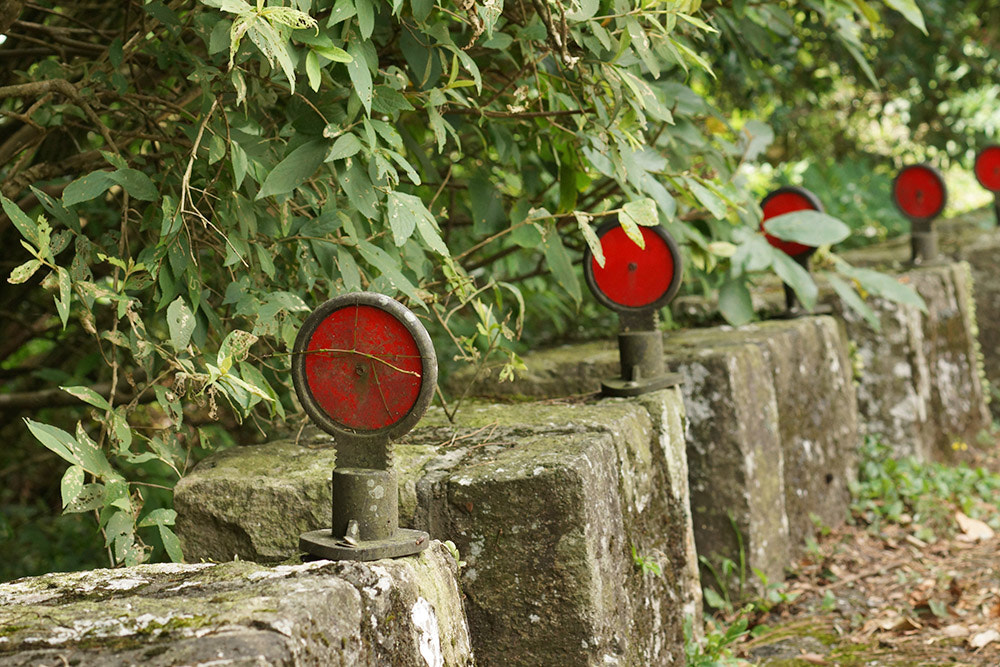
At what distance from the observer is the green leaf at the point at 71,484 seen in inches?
62.5

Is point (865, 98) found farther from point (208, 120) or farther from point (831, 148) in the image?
point (208, 120)

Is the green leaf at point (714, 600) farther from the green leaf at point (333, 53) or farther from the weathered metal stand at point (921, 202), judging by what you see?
the weathered metal stand at point (921, 202)

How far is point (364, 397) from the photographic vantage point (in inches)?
61.2

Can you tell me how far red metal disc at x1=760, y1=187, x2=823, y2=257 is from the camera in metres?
3.57

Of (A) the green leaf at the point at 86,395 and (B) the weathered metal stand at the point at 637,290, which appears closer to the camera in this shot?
(A) the green leaf at the point at 86,395

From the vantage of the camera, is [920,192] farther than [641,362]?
Yes

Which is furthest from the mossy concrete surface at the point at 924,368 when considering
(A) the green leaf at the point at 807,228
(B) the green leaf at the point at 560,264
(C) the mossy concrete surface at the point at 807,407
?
(B) the green leaf at the point at 560,264

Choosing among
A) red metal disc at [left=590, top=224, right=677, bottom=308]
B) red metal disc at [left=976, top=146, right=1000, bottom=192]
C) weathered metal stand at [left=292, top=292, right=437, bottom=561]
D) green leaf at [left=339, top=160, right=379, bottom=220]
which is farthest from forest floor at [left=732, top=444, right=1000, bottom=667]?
red metal disc at [left=976, top=146, right=1000, bottom=192]

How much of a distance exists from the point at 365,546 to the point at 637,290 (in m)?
1.28

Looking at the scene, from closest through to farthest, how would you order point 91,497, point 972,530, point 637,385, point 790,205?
point 91,497
point 637,385
point 790,205
point 972,530

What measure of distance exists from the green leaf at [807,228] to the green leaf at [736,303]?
0.20 meters

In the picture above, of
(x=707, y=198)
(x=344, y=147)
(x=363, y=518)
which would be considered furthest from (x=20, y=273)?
(x=707, y=198)

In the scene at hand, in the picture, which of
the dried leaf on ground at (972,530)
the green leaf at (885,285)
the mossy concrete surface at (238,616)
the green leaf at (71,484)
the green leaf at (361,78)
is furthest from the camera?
the dried leaf on ground at (972,530)

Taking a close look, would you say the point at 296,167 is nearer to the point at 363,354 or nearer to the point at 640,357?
the point at 363,354
